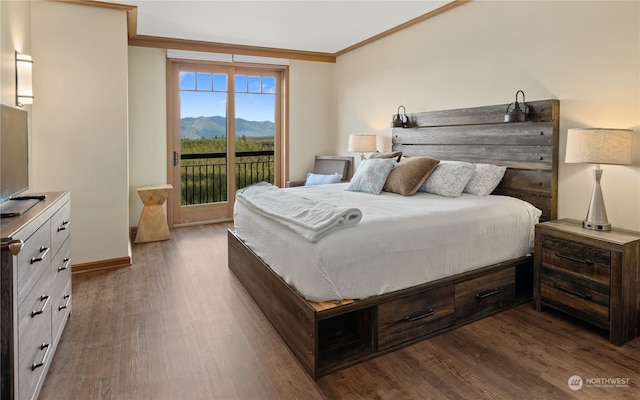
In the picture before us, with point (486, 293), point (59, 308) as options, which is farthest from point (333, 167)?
point (59, 308)

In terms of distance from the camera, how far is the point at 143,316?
2752 mm

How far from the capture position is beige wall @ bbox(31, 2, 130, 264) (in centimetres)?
348

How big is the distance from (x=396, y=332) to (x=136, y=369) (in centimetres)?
148

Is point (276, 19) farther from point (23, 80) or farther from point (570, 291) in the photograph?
point (570, 291)

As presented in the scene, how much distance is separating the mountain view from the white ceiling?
1.13 m

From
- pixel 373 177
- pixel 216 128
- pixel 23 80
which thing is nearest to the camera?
pixel 23 80

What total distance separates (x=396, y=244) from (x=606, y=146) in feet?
5.01

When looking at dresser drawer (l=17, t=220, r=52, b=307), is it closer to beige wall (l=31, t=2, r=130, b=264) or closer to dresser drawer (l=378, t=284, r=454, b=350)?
dresser drawer (l=378, t=284, r=454, b=350)

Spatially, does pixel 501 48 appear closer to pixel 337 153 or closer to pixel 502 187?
pixel 502 187

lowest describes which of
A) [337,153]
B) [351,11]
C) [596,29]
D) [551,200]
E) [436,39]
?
[551,200]

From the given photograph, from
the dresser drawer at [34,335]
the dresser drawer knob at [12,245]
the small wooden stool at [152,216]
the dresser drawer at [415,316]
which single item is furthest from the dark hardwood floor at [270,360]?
the small wooden stool at [152,216]

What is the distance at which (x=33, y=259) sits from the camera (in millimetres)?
1755

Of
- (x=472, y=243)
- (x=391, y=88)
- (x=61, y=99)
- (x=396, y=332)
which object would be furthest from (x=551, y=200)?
(x=61, y=99)

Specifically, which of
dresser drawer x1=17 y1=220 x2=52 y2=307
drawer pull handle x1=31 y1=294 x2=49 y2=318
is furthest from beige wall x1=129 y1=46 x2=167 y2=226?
drawer pull handle x1=31 y1=294 x2=49 y2=318
